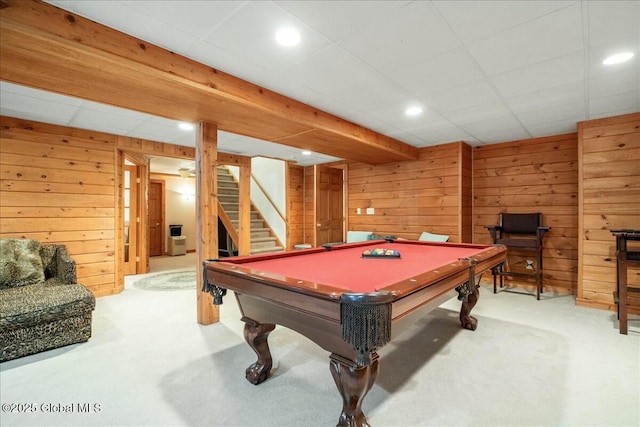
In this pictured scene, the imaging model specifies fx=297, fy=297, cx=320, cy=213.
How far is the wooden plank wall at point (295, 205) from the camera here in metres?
6.59

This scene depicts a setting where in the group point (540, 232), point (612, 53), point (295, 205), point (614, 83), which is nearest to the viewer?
point (612, 53)

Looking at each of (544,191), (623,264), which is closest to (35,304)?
Result: (623,264)

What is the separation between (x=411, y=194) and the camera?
5137 millimetres

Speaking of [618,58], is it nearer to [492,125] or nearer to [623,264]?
[492,125]

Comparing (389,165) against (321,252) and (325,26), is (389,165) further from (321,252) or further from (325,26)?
(325,26)

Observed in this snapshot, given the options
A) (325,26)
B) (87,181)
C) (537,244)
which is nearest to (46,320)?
(87,181)

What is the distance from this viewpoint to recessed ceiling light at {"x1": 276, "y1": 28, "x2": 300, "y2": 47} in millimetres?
1837

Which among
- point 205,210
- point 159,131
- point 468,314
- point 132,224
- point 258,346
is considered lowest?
point 468,314

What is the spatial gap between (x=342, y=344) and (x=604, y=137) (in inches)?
163

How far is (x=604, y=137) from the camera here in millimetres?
3471

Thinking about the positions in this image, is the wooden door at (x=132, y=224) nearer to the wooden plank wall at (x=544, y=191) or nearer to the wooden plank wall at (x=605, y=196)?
the wooden plank wall at (x=544, y=191)

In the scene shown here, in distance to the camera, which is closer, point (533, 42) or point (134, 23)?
point (134, 23)

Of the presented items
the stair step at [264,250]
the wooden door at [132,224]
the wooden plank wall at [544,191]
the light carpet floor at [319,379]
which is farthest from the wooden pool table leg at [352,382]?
the wooden door at [132,224]

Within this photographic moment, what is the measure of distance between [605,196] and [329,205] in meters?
4.32
